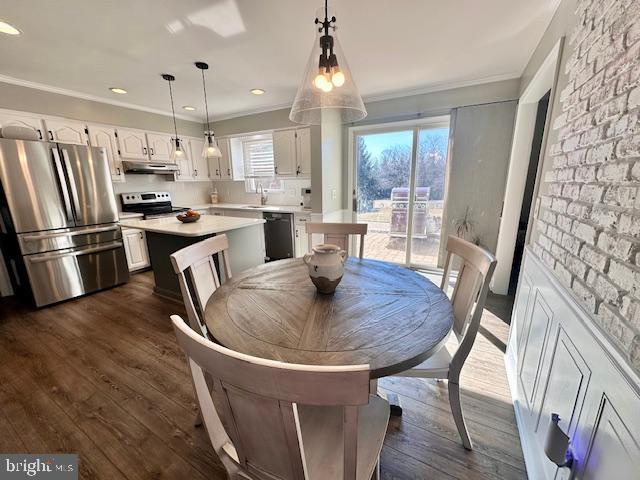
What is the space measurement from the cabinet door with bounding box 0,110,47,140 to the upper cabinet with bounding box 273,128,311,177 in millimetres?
2878

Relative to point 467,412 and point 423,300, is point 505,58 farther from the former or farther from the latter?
point 467,412

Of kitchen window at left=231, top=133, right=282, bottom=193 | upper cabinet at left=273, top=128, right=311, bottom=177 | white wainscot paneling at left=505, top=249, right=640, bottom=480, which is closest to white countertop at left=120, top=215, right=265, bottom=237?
upper cabinet at left=273, top=128, right=311, bottom=177

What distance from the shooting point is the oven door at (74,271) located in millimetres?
2822

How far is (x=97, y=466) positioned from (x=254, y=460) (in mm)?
1190

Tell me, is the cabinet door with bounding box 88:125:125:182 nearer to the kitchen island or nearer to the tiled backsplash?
the kitchen island

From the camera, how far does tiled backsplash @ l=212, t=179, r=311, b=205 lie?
459cm

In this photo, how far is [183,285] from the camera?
136cm

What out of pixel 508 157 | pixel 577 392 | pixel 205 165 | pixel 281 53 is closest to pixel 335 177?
pixel 281 53

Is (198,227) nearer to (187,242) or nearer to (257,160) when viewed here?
(187,242)

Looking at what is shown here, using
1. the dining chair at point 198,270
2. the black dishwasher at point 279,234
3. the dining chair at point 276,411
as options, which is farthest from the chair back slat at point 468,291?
the black dishwasher at point 279,234

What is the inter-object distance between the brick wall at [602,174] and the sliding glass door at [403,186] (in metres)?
2.18

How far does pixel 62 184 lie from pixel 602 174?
443cm

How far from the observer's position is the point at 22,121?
2953 millimetres

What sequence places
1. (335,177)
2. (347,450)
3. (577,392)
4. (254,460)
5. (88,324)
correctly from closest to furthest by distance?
1. (347,450)
2. (254,460)
3. (577,392)
4. (88,324)
5. (335,177)
